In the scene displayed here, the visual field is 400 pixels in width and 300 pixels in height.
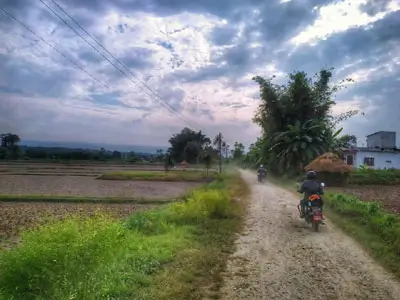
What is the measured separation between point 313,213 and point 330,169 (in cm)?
1925

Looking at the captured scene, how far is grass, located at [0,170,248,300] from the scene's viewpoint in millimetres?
4754

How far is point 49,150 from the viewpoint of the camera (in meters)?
67.6

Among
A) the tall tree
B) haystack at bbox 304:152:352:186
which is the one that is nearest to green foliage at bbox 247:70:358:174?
haystack at bbox 304:152:352:186

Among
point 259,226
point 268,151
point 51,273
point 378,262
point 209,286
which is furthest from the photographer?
point 268,151

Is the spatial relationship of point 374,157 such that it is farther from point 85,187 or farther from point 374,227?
point 374,227

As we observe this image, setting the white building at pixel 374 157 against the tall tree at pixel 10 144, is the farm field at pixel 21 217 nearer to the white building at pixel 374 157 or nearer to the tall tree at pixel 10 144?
the white building at pixel 374 157

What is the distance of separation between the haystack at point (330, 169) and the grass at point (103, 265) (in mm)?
21819

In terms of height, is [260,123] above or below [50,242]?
above

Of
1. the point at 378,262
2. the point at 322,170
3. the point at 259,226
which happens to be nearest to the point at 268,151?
the point at 322,170

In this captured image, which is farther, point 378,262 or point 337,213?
point 337,213

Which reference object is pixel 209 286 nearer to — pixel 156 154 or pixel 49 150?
pixel 49 150

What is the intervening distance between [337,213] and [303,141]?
1879 cm

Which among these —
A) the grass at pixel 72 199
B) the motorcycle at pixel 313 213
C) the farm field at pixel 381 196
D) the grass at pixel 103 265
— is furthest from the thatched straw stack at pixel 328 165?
the grass at pixel 103 265

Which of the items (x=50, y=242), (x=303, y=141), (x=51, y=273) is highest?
(x=303, y=141)
